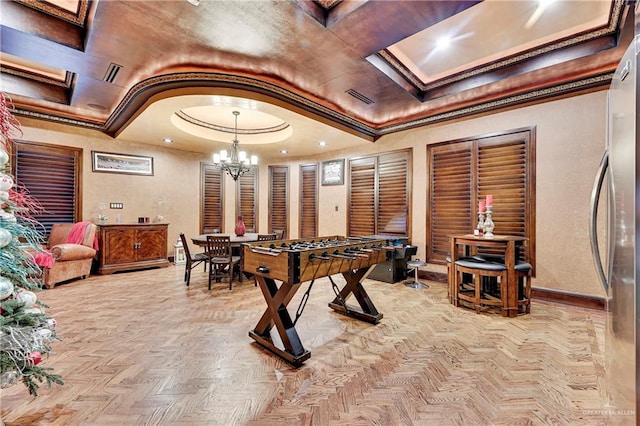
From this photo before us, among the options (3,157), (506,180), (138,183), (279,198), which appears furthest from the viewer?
(279,198)

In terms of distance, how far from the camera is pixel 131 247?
5270 mm

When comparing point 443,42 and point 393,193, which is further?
point 393,193

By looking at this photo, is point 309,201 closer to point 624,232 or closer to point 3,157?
point 3,157

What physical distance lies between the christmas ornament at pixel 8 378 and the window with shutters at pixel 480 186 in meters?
4.87

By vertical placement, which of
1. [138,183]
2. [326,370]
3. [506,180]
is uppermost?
[138,183]

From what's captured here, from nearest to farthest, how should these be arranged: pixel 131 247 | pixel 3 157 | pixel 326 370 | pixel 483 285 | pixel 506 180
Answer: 1. pixel 3 157
2. pixel 326 370
3. pixel 483 285
4. pixel 506 180
5. pixel 131 247

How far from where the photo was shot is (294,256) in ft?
6.89

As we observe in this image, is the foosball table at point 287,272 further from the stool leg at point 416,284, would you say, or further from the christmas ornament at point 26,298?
the stool leg at point 416,284

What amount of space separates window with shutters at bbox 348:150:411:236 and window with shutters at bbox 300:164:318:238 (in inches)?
40.1

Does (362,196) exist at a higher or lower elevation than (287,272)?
higher

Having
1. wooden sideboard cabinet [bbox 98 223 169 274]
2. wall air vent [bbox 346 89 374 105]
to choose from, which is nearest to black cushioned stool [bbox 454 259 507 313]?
wall air vent [bbox 346 89 374 105]

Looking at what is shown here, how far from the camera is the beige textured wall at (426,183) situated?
11.3 ft

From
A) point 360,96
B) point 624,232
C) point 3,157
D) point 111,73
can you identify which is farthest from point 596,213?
point 111,73

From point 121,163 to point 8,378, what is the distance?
207 inches
